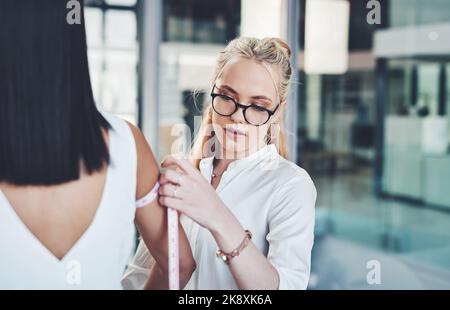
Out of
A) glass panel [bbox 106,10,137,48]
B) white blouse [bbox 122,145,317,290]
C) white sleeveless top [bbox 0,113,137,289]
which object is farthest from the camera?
glass panel [bbox 106,10,137,48]

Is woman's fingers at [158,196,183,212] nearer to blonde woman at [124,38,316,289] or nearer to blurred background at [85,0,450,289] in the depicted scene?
blonde woman at [124,38,316,289]

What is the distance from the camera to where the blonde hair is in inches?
52.6

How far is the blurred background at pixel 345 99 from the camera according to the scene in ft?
5.59

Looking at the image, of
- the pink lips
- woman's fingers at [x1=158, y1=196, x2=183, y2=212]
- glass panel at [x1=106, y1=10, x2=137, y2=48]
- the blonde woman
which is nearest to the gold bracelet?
the blonde woman

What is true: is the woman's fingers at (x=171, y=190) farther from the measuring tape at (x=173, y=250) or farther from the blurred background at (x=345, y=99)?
the blurred background at (x=345, y=99)

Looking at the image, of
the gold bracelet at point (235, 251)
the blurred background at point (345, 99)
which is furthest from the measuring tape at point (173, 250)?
the blurred background at point (345, 99)

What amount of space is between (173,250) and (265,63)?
50cm

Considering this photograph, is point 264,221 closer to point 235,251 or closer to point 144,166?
point 235,251

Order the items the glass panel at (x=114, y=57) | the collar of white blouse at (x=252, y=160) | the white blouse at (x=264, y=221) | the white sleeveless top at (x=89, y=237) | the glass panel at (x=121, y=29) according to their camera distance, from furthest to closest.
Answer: the glass panel at (x=121, y=29), the glass panel at (x=114, y=57), the collar of white blouse at (x=252, y=160), the white blouse at (x=264, y=221), the white sleeveless top at (x=89, y=237)

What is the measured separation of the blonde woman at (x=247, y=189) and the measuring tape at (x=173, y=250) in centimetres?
3

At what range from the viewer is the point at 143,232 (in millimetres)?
1260
